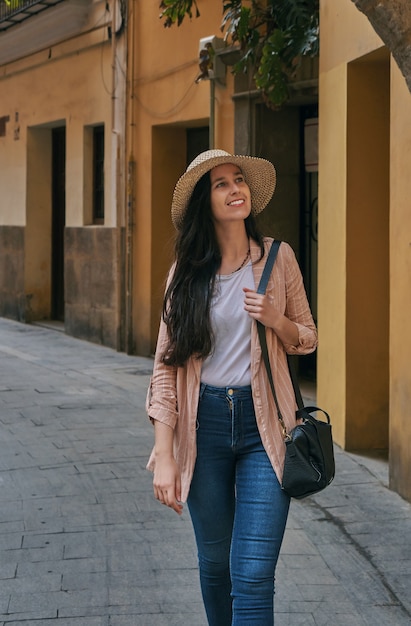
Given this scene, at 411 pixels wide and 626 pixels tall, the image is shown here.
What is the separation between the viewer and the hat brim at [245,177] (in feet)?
12.5

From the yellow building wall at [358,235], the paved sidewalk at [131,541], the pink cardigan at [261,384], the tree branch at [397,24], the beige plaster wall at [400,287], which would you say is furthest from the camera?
the yellow building wall at [358,235]

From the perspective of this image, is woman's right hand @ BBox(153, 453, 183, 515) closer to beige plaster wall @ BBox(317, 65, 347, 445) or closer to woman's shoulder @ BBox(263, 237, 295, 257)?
woman's shoulder @ BBox(263, 237, 295, 257)

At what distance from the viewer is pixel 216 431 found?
3.66 m

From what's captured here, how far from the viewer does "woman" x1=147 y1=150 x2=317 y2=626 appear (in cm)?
358

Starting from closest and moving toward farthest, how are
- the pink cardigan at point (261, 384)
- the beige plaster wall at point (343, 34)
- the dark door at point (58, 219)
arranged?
the pink cardigan at point (261, 384), the beige plaster wall at point (343, 34), the dark door at point (58, 219)

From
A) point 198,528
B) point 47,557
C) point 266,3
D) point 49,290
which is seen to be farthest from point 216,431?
point 49,290

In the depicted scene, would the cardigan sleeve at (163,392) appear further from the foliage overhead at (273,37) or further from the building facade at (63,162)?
the building facade at (63,162)

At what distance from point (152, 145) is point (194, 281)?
10.0 metres

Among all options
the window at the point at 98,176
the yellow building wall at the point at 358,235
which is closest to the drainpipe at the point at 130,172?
the window at the point at 98,176

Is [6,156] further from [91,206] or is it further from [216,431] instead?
[216,431]

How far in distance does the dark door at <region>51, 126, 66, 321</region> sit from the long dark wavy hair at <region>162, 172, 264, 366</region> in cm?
1363

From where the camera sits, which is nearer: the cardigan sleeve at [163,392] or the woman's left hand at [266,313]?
the woman's left hand at [266,313]

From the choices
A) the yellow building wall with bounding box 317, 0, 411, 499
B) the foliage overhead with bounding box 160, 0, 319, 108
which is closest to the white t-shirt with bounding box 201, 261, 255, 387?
the yellow building wall with bounding box 317, 0, 411, 499

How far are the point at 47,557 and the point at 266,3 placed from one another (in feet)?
22.3
